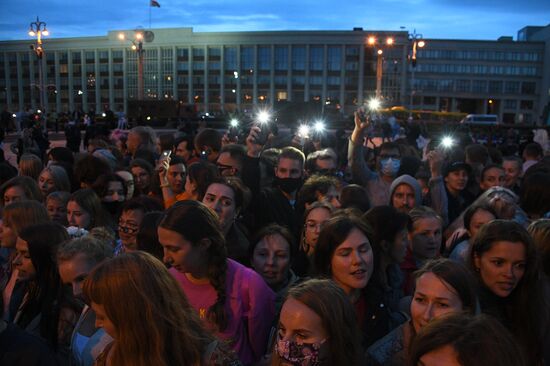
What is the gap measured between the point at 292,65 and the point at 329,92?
7.84m

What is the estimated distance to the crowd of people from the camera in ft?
7.00

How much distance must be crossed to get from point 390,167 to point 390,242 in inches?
120

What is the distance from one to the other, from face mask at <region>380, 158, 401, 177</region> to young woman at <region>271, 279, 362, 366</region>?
449cm

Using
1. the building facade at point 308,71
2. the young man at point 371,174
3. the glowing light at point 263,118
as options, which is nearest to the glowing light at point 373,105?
the young man at point 371,174

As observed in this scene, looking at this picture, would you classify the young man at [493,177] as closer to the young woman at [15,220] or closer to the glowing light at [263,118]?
the glowing light at [263,118]

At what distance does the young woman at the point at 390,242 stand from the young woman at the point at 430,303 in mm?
728

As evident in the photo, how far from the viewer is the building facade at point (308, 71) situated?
8588 cm

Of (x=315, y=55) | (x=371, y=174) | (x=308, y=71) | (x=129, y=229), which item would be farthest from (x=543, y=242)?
(x=315, y=55)

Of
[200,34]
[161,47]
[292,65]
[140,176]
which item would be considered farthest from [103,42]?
[140,176]

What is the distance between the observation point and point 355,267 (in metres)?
3.12

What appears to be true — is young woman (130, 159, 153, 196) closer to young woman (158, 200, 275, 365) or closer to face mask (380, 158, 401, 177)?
face mask (380, 158, 401, 177)

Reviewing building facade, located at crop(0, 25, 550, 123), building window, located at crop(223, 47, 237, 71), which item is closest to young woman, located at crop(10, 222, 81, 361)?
building facade, located at crop(0, 25, 550, 123)

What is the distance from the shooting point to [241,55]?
87.9m

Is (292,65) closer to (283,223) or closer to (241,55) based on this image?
(241,55)
